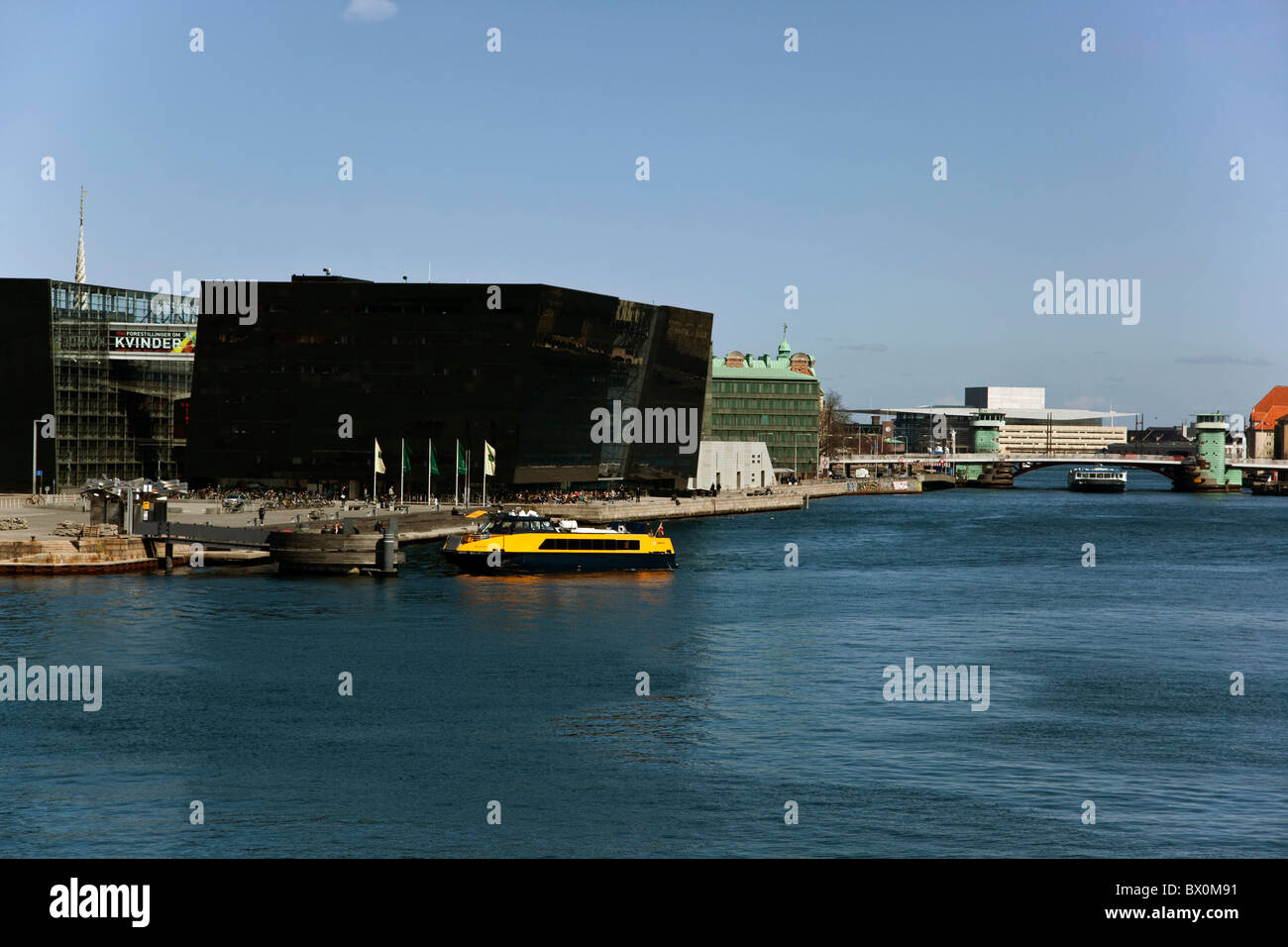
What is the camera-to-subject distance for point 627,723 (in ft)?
133

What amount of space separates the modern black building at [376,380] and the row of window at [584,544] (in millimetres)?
62313

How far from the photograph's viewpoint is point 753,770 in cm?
3450

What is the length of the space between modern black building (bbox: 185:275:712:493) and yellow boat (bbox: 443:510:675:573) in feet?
199

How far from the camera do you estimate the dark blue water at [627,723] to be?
29203 millimetres

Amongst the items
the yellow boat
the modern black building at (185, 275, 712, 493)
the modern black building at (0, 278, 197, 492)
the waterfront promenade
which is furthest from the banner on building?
the yellow boat

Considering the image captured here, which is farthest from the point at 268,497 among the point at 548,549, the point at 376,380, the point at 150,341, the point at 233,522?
the point at 548,549

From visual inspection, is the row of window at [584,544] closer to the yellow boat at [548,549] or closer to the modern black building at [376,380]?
the yellow boat at [548,549]

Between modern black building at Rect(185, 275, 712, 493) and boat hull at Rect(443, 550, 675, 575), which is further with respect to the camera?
modern black building at Rect(185, 275, 712, 493)

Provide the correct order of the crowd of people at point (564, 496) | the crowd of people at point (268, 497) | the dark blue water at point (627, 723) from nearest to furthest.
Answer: the dark blue water at point (627, 723), the crowd of people at point (268, 497), the crowd of people at point (564, 496)

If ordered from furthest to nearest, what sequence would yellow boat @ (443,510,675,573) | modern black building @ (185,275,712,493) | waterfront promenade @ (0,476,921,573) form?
modern black building @ (185,275,712,493)
yellow boat @ (443,510,675,573)
waterfront promenade @ (0,476,921,573)

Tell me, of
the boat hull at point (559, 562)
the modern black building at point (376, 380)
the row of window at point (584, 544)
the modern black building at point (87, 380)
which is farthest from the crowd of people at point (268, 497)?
the row of window at point (584, 544)

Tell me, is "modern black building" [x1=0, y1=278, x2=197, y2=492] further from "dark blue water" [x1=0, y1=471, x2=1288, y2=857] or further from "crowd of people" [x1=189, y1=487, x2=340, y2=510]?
"dark blue water" [x1=0, y1=471, x2=1288, y2=857]

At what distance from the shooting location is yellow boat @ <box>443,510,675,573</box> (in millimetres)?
84250
